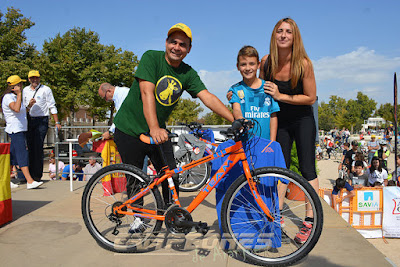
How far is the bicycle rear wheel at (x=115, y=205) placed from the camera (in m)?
2.89

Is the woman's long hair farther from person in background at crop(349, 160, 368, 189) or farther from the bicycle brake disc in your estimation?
person in background at crop(349, 160, 368, 189)

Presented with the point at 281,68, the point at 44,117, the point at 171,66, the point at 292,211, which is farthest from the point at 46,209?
the point at 281,68

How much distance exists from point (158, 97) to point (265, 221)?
1.47 m

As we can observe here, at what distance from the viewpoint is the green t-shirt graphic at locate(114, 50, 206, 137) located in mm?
2891

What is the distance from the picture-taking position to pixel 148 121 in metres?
2.83

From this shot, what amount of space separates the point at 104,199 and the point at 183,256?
0.94 metres

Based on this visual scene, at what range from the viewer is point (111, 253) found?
286cm

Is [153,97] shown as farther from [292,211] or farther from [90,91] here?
[90,91]

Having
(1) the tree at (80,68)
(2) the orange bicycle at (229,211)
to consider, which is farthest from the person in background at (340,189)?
(1) the tree at (80,68)

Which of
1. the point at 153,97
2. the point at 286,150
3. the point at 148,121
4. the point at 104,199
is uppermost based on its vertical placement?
the point at 153,97

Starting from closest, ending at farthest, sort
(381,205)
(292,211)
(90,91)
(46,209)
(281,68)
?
(281,68)
(292,211)
(46,209)
(381,205)
(90,91)

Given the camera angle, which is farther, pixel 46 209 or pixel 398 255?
pixel 398 255

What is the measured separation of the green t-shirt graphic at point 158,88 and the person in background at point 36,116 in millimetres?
3338

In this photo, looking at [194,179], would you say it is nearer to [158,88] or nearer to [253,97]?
[253,97]
